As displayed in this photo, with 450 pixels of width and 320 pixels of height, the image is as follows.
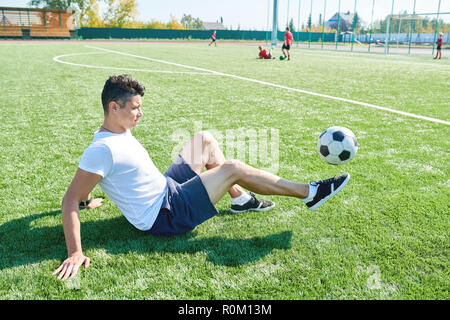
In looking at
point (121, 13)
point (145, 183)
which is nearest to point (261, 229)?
point (145, 183)

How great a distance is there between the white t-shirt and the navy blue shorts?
0.06 metres

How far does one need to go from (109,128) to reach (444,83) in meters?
11.5

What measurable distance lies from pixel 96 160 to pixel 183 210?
74 centimetres

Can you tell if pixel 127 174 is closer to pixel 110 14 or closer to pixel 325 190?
pixel 325 190

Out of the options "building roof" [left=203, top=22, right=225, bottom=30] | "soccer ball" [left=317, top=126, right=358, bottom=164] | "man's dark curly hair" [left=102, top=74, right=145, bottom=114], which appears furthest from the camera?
"building roof" [left=203, top=22, right=225, bottom=30]

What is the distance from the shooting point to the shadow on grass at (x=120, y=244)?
8.46ft

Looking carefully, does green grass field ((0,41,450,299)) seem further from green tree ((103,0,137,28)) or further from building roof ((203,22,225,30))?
building roof ((203,22,225,30))

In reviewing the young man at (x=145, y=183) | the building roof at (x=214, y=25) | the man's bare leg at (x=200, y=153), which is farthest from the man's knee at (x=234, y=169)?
the building roof at (x=214, y=25)

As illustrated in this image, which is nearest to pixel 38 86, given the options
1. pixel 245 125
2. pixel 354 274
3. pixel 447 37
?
pixel 245 125

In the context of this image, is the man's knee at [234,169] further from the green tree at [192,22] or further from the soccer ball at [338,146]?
the green tree at [192,22]

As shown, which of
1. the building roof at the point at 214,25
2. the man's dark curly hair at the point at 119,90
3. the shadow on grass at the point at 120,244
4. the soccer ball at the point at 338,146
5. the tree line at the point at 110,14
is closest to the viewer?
the man's dark curly hair at the point at 119,90

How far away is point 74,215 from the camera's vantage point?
2.37 metres

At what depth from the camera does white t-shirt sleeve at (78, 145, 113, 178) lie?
2303mm

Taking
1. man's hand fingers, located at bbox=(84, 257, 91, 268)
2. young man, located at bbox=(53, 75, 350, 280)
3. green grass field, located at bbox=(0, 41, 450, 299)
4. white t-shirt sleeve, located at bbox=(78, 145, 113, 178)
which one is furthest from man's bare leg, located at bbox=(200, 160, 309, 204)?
man's hand fingers, located at bbox=(84, 257, 91, 268)
